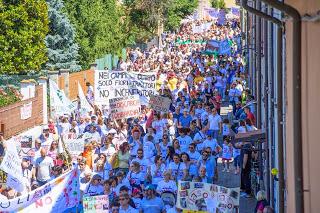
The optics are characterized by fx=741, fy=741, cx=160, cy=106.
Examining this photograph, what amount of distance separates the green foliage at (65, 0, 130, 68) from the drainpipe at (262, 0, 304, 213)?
3644cm

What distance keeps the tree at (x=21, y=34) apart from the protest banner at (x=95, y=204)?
23.2 metres

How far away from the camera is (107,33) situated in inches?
1898

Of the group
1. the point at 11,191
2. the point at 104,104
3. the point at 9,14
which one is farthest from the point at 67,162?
the point at 9,14

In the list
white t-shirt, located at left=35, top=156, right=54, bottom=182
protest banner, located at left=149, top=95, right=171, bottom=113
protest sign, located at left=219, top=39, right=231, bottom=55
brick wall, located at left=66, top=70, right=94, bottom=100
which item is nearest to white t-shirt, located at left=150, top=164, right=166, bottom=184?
white t-shirt, located at left=35, top=156, right=54, bottom=182

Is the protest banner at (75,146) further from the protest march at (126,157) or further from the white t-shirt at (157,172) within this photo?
the white t-shirt at (157,172)

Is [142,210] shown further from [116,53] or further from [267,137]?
[116,53]

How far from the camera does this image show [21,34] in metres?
35.1

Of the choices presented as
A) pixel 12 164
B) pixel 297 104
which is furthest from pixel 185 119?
pixel 297 104

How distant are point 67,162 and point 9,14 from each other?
19.3 metres

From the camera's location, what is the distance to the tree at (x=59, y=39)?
128ft

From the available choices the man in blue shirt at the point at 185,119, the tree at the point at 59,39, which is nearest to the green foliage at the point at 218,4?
the tree at the point at 59,39

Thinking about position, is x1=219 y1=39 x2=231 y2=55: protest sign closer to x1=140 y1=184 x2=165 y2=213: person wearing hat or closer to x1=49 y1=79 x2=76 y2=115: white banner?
x1=49 y1=79 x2=76 y2=115: white banner

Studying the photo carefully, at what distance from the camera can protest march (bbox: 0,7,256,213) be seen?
12180mm

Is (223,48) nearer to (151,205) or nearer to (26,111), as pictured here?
(26,111)
